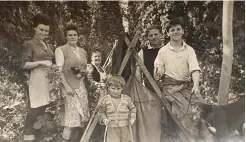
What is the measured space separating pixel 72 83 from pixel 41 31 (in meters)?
0.28

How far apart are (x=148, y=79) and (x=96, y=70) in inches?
9.7

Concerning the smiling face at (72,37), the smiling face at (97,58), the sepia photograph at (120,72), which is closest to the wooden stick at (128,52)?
the sepia photograph at (120,72)

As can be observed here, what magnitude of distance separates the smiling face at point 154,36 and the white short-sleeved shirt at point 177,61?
0.06 metres

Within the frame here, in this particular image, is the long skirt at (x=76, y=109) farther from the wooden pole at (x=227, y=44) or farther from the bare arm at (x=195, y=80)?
the wooden pole at (x=227, y=44)

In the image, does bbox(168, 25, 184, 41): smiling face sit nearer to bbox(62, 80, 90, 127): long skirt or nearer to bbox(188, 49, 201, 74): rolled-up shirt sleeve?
bbox(188, 49, 201, 74): rolled-up shirt sleeve

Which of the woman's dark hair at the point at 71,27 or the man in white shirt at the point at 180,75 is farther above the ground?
the woman's dark hair at the point at 71,27

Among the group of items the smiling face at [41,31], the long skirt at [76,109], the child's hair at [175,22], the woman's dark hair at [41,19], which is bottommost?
the long skirt at [76,109]

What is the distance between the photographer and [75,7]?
5.78 feet

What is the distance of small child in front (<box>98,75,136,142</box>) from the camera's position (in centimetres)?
172

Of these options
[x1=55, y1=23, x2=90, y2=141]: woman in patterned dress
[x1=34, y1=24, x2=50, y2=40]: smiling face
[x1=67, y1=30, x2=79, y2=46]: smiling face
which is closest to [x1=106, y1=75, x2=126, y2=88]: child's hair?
[x1=55, y1=23, x2=90, y2=141]: woman in patterned dress

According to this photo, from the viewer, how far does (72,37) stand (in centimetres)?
176

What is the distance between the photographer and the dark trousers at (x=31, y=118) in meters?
1.74

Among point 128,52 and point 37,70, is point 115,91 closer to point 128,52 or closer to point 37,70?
point 128,52

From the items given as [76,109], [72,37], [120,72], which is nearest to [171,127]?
[120,72]
